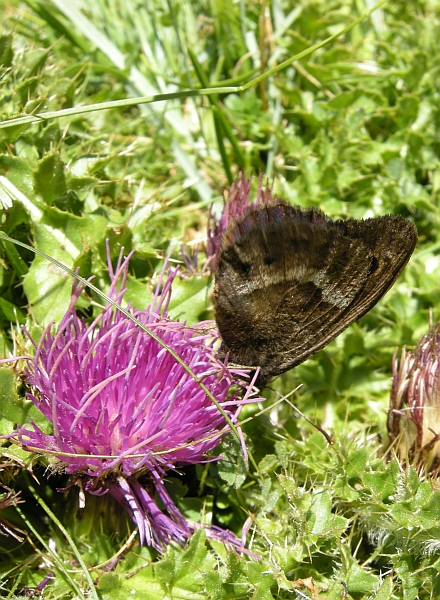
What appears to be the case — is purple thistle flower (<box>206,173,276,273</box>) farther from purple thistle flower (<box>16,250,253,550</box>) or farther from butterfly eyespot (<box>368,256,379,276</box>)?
butterfly eyespot (<box>368,256,379,276</box>)

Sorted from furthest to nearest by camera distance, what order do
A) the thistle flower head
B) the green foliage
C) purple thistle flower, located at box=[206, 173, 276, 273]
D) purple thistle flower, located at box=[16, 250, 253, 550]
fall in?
purple thistle flower, located at box=[206, 173, 276, 273], the thistle flower head, the green foliage, purple thistle flower, located at box=[16, 250, 253, 550]

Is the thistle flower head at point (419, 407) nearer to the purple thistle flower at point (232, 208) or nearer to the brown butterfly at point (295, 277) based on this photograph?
the brown butterfly at point (295, 277)

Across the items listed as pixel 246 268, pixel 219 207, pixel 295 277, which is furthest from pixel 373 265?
pixel 219 207

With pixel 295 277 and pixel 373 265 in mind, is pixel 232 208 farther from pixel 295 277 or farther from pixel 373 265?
pixel 373 265

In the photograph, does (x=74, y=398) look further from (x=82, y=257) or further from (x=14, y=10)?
(x=14, y=10)

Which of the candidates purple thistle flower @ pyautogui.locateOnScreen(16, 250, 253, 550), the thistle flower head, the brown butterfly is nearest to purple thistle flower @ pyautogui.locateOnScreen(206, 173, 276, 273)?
the brown butterfly

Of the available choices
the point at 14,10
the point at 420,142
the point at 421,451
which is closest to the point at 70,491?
the point at 421,451
